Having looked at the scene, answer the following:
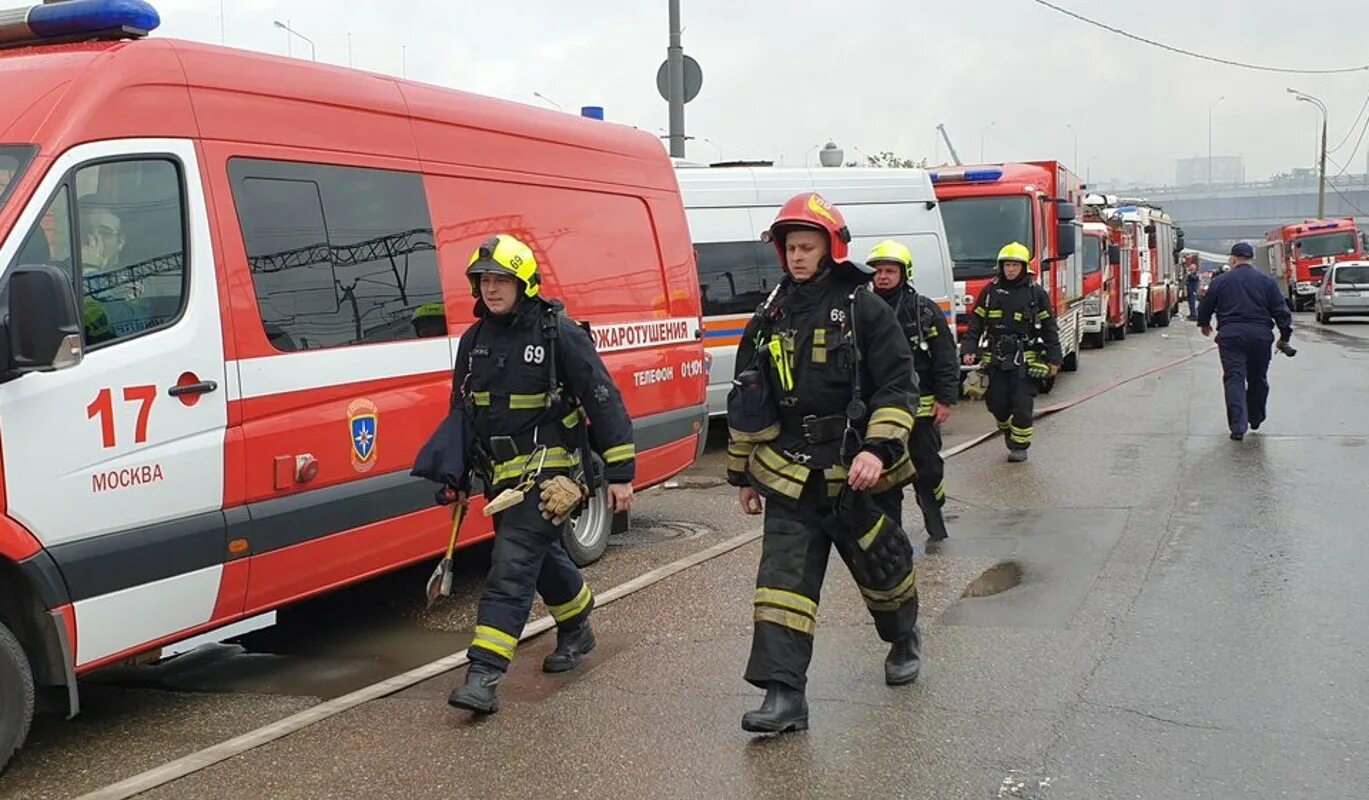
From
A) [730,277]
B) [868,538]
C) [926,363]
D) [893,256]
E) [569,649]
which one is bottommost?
[569,649]

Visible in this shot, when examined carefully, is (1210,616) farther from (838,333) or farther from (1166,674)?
(838,333)

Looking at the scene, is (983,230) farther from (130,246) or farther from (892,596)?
(130,246)

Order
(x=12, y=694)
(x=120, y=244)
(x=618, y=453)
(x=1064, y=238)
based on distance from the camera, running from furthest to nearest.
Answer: (x=1064, y=238)
(x=618, y=453)
(x=120, y=244)
(x=12, y=694)

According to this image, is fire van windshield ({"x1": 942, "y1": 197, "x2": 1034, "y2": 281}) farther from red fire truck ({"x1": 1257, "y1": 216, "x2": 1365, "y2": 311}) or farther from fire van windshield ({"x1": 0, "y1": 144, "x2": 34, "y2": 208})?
red fire truck ({"x1": 1257, "y1": 216, "x2": 1365, "y2": 311})

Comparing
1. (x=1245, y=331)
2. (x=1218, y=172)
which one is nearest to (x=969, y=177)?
(x=1245, y=331)

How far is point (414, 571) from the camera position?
7.88m

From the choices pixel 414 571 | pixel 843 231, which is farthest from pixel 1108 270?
pixel 843 231

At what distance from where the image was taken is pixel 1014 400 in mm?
11281

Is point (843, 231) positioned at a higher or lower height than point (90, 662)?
higher

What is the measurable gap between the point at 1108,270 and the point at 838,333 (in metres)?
23.5

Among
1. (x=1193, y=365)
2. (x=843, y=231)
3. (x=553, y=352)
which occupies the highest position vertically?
(x=843, y=231)

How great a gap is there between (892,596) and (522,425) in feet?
5.24

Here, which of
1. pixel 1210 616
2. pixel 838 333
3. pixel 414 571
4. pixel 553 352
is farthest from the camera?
pixel 414 571

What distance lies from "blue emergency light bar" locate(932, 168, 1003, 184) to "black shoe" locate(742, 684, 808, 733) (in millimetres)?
13737
